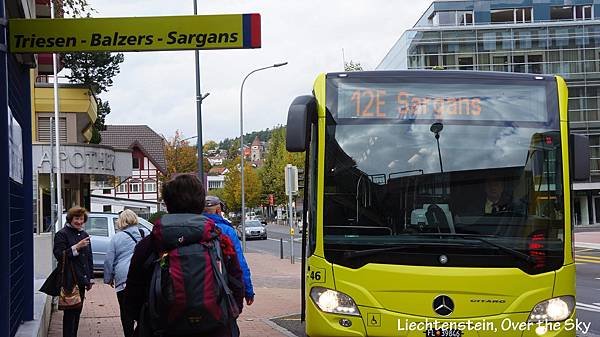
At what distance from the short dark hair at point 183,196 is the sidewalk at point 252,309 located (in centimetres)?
618

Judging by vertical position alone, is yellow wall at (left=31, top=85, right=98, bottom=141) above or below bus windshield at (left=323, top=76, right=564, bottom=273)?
above

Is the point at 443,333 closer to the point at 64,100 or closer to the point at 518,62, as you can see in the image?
the point at 64,100

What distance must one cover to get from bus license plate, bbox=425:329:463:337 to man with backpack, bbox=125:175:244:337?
2.31 meters

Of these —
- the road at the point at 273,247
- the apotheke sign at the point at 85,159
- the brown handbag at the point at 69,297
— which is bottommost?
the road at the point at 273,247

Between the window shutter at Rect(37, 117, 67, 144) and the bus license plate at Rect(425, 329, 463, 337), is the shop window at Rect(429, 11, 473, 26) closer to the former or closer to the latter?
the window shutter at Rect(37, 117, 67, 144)

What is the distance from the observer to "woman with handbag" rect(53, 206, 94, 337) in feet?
27.5

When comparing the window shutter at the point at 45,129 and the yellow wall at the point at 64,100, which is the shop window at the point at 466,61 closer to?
the yellow wall at the point at 64,100

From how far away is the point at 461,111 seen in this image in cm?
701

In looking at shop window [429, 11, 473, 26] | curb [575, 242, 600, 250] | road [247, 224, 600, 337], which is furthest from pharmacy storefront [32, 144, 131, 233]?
shop window [429, 11, 473, 26]

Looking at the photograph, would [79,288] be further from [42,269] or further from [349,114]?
[42,269]

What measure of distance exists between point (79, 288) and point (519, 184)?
182 inches

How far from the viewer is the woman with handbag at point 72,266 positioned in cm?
838

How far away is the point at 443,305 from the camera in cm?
639

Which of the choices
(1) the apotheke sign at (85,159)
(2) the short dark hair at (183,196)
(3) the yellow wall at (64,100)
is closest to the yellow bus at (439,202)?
(2) the short dark hair at (183,196)
